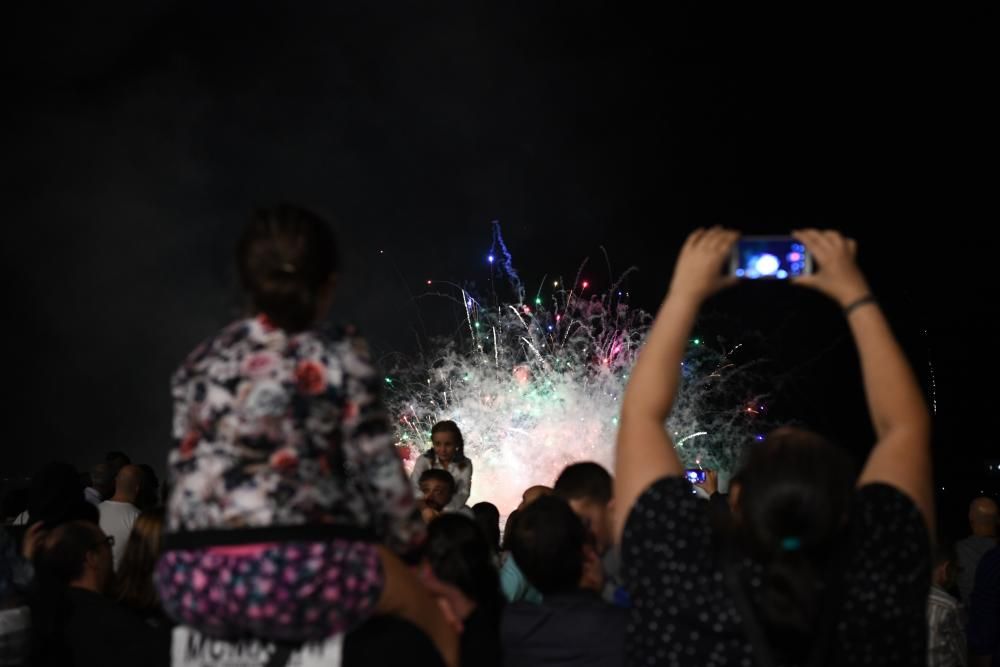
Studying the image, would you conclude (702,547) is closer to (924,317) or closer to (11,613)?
(11,613)

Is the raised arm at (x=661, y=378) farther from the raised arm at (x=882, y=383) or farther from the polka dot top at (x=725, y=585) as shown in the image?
the raised arm at (x=882, y=383)

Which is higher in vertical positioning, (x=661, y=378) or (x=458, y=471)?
(x=458, y=471)

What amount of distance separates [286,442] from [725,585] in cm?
103

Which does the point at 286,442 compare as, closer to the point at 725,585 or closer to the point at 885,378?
the point at 725,585

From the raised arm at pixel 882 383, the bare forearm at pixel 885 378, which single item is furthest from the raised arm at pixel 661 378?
the bare forearm at pixel 885 378

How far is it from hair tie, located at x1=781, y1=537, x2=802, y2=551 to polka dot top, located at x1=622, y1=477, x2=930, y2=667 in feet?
0.25

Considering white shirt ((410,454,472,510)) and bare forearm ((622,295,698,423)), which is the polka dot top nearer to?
bare forearm ((622,295,698,423))

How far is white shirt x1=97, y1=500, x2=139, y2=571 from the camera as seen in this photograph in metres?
7.07

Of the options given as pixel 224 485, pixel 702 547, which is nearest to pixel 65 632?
pixel 224 485

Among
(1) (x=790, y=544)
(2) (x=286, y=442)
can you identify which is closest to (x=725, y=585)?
(1) (x=790, y=544)

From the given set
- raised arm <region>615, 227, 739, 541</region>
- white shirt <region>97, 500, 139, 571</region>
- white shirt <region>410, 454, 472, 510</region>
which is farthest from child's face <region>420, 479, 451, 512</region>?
raised arm <region>615, 227, 739, 541</region>

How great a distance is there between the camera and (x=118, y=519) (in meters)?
7.17

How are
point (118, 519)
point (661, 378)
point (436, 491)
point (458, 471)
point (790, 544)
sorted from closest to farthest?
point (790, 544) < point (661, 378) < point (118, 519) < point (436, 491) < point (458, 471)

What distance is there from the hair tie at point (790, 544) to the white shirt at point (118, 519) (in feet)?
18.7
